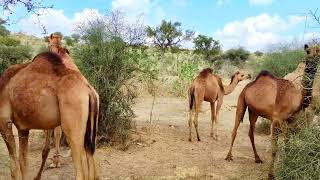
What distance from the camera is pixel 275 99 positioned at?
29.3 feet

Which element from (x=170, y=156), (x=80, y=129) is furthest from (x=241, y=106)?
(x=80, y=129)

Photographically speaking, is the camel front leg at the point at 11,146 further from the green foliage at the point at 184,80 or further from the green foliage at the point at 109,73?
the green foliage at the point at 184,80

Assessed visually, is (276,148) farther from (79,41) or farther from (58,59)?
(79,41)

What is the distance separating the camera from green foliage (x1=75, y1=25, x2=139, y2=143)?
36.1 ft

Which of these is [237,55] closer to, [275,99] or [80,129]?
[275,99]

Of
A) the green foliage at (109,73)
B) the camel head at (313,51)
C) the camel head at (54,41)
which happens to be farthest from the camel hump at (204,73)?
the camel head at (313,51)

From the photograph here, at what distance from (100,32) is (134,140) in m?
2.55

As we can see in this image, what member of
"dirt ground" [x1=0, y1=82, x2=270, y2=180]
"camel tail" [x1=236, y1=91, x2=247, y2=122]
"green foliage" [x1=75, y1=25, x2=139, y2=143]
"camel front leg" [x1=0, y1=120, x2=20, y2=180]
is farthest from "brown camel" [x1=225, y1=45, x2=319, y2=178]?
"camel front leg" [x1=0, y1=120, x2=20, y2=180]

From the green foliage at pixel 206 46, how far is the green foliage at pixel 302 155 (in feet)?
97.4

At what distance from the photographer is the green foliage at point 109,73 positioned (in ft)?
36.1

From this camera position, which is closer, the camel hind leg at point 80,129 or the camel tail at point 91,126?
the camel hind leg at point 80,129

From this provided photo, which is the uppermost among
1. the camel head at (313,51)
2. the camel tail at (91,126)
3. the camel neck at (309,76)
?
the camel head at (313,51)

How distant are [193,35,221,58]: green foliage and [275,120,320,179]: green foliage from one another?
97.4 ft

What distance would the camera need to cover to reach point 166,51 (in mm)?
33344
